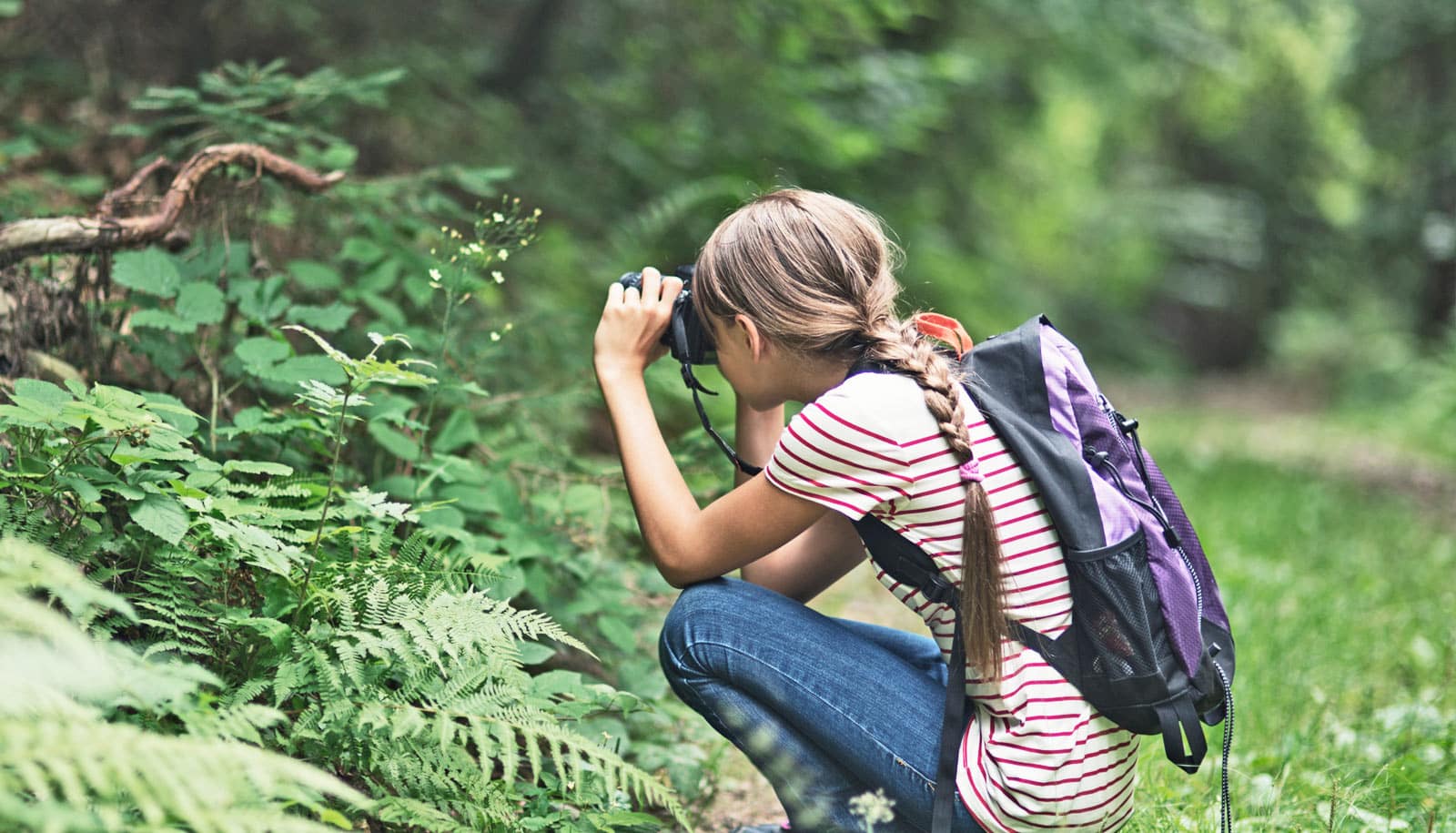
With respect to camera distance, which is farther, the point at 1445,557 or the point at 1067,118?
the point at 1067,118

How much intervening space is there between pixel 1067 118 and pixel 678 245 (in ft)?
43.9

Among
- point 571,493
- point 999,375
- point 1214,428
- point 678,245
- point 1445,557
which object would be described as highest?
point 999,375

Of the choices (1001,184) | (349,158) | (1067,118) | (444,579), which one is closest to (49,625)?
(444,579)

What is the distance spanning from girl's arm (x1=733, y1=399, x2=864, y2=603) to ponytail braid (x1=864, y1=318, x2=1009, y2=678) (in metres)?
0.45

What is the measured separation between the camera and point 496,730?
1.62m

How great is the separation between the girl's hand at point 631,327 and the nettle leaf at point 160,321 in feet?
2.97

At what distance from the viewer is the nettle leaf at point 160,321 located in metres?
2.22

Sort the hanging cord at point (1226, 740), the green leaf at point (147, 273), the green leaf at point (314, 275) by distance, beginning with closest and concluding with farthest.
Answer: the hanging cord at point (1226, 740), the green leaf at point (147, 273), the green leaf at point (314, 275)

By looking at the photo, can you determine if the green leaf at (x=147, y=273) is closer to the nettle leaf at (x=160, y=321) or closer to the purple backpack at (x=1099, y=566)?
the nettle leaf at (x=160, y=321)

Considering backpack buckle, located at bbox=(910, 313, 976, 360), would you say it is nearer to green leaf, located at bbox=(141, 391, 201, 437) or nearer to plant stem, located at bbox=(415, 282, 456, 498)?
plant stem, located at bbox=(415, 282, 456, 498)

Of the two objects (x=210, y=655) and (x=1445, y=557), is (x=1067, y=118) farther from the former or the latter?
(x=210, y=655)

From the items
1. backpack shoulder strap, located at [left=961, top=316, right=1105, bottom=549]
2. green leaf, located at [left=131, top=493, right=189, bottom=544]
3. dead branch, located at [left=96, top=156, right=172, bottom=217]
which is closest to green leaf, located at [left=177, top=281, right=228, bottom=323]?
dead branch, located at [left=96, top=156, right=172, bottom=217]

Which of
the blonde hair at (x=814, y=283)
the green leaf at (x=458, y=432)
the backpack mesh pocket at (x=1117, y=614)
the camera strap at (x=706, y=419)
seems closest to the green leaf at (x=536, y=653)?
the camera strap at (x=706, y=419)

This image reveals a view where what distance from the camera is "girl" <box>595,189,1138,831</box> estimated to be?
5.58ft
